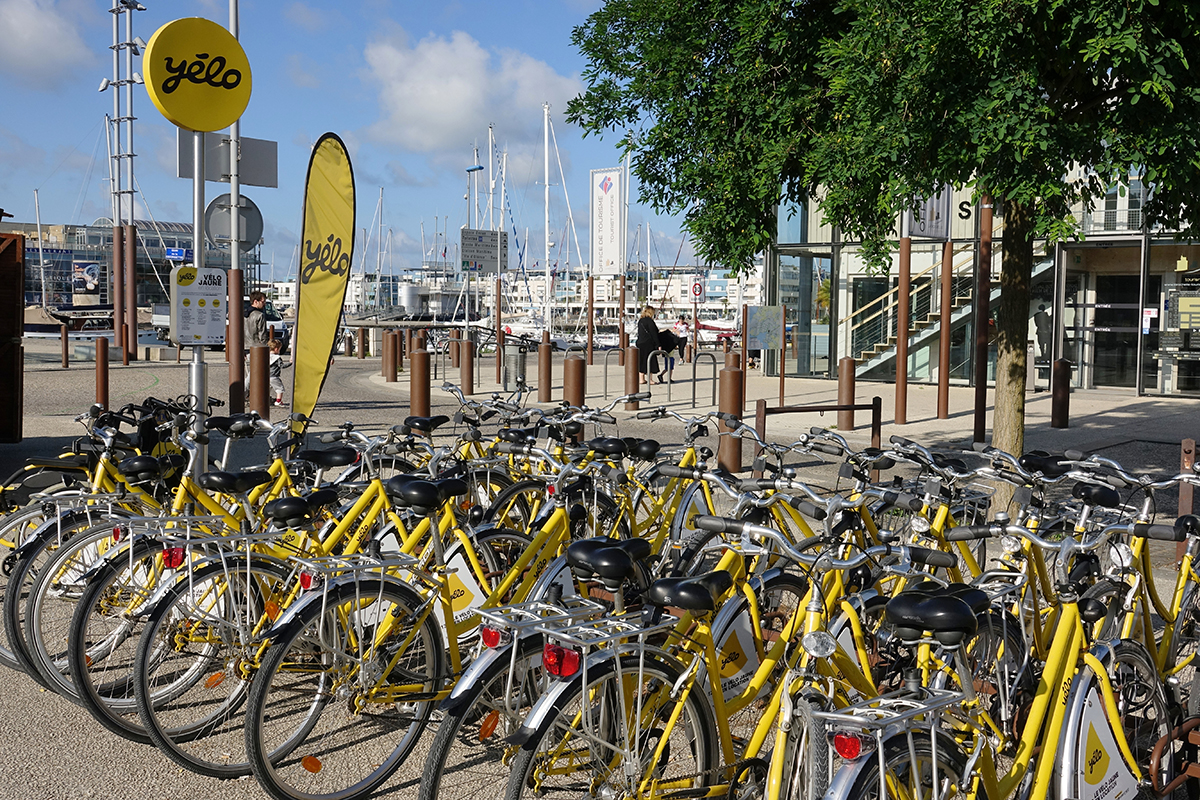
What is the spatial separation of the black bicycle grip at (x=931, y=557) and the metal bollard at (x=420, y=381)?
9.52m

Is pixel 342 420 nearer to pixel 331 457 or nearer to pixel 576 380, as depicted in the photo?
pixel 576 380

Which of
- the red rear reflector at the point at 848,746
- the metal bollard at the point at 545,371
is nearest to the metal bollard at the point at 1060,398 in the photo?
the metal bollard at the point at 545,371

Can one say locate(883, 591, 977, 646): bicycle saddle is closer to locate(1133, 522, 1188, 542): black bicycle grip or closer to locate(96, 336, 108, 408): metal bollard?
locate(1133, 522, 1188, 542): black bicycle grip

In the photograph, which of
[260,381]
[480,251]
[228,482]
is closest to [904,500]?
[228,482]

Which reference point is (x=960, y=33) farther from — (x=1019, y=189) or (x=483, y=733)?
(x=483, y=733)

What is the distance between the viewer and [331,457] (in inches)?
203

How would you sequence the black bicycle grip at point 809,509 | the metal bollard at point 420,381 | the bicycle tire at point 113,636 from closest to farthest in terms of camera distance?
the black bicycle grip at point 809,509
the bicycle tire at point 113,636
the metal bollard at point 420,381

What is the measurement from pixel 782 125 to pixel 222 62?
368cm

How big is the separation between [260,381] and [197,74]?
625cm

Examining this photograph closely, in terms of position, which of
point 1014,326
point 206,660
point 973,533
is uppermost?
point 1014,326

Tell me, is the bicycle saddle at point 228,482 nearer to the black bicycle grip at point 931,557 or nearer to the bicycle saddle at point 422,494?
the bicycle saddle at point 422,494

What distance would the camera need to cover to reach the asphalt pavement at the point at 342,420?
3.77 meters

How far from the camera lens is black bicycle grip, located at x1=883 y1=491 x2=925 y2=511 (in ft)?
12.5

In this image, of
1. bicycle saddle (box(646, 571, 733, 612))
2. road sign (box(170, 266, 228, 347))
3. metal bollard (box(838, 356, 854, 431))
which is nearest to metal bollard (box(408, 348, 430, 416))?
road sign (box(170, 266, 228, 347))
